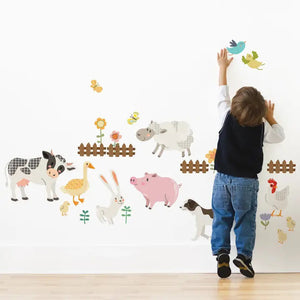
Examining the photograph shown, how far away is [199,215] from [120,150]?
0.46m

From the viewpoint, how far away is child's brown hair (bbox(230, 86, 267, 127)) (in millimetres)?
2146

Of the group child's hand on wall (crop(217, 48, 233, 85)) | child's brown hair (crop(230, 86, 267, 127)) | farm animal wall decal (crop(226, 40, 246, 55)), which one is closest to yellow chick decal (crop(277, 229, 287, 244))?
child's brown hair (crop(230, 86, 267, 127))

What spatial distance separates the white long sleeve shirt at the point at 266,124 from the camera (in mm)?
2248

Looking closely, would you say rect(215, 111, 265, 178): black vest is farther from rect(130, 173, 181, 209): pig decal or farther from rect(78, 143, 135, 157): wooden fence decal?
rect(78, 143, 135, 157): wooden fence decal

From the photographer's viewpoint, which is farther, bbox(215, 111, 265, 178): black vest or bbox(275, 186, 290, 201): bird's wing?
bbox(275, 186, 290, 201): bird's wing

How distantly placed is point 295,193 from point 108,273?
922 millimetres

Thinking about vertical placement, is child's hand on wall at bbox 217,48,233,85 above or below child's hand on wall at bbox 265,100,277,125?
above

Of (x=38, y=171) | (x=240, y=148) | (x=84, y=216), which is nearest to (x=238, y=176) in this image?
(x=240, y=148)

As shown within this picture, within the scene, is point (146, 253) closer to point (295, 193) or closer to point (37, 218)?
point (37, 218)

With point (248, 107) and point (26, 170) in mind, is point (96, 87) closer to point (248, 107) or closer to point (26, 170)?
point (26, 170)

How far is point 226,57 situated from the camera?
7.50 ft

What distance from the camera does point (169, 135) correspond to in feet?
7.55

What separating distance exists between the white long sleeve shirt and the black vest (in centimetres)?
4

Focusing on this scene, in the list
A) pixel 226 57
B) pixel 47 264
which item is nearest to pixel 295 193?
pixel 226 57
